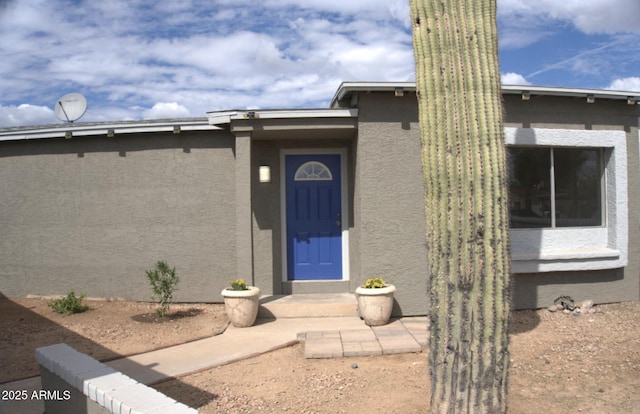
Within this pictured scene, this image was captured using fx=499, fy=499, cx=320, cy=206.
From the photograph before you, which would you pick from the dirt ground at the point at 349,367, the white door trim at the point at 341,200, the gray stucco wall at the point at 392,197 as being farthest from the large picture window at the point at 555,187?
the white door trim at the point at 341,200

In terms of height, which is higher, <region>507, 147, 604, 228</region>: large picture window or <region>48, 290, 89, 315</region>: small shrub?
<region>507, 147, 604, 228</region>: large picture window

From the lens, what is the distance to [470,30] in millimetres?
3182

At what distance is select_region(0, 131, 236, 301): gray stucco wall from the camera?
790 centimetres

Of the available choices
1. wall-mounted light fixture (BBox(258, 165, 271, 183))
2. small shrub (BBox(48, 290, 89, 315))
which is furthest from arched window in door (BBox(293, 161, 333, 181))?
small shrub (BBox(48, 290, 89, 315))

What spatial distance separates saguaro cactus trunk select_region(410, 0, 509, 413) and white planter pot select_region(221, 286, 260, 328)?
372cm

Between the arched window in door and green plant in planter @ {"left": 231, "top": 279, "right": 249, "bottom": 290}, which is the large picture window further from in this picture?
green plant in planter @ {"left": 231, "top": 279, "right": 249, "bottom": 290}

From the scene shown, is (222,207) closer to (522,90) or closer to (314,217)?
(314,217)

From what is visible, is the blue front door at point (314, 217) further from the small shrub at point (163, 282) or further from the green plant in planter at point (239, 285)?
the small shrub at point (163, 282)

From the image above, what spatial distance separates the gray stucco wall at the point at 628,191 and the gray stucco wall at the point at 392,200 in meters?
1.52

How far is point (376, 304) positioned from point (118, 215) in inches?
175

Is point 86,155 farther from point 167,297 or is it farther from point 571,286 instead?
point 571,286

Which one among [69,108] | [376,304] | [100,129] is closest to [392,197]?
[376,304]

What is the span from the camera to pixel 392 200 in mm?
7012

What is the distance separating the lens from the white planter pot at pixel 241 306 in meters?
6.54
